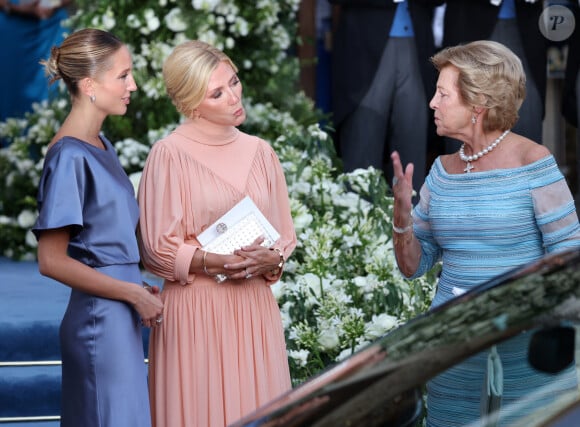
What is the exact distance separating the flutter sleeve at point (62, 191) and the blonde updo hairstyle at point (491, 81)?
116 cm

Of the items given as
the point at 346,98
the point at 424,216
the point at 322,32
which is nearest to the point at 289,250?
the point at 424,216

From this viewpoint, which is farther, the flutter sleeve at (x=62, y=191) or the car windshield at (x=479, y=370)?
the flutter sleeve at (x=62, y=191)

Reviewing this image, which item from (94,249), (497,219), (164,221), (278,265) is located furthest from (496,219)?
(94,249)

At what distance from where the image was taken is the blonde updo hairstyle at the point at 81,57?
361 centimetres

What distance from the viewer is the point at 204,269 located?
3.75 m

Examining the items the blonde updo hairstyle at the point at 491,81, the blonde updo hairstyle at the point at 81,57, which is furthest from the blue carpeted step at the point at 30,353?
the blonde updo hairstyle at the point at 491,81

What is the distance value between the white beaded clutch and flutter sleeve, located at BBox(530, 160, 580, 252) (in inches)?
35.8

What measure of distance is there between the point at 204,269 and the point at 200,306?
0.15m

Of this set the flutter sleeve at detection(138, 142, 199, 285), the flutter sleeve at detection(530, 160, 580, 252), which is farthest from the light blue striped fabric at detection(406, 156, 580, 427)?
the flutter sleeve at detection(138, 142, 199, 285)

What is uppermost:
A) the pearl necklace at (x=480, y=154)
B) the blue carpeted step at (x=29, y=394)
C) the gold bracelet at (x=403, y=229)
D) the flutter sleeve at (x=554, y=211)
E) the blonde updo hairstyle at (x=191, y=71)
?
the blonde updo hairstyle at (x=191, y=71)

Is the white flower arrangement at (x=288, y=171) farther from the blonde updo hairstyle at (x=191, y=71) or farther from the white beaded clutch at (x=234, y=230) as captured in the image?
the blonde updo hairstyle at (x=191, y=71)

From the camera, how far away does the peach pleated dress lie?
149 inches

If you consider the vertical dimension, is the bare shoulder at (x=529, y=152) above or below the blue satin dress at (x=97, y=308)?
above

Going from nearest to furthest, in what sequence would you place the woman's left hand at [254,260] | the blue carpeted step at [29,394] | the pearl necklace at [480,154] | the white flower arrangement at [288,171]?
the pearl necklace at [480,154]
the woman's left hand at [254,260]
the white flower arrangement at [288,171]
the blue carpeted step at [29,394]
